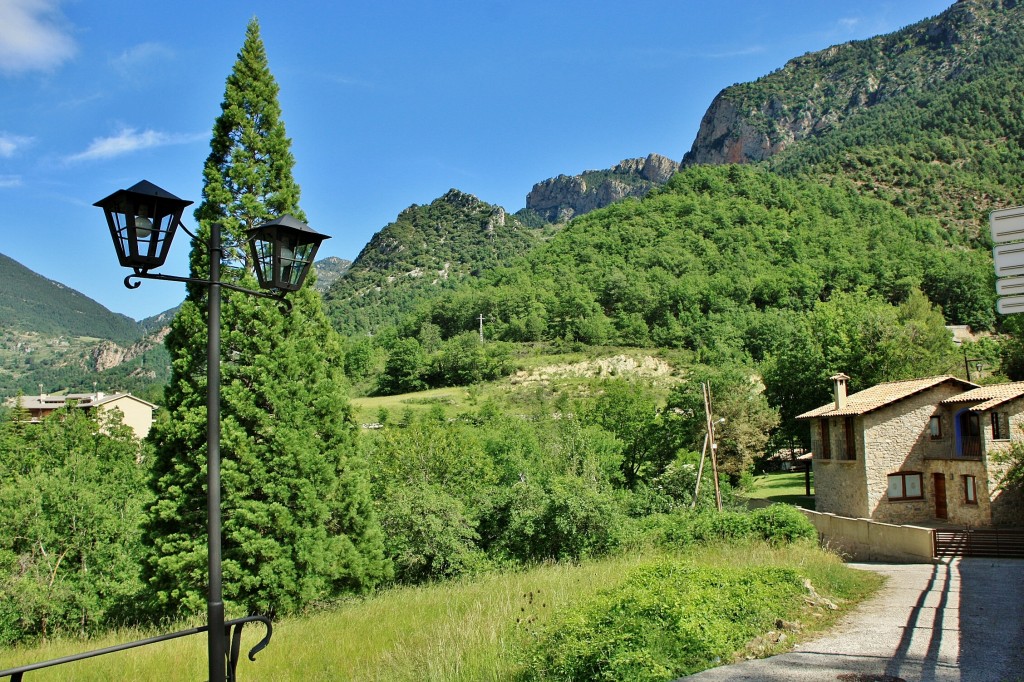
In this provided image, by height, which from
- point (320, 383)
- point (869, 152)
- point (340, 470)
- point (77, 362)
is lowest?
point (340, 470)

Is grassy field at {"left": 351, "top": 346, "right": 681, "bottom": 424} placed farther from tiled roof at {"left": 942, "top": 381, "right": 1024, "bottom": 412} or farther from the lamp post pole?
the lamp post pole

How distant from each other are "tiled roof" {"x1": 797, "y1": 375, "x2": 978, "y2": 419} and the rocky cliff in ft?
395

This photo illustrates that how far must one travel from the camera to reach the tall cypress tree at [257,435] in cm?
1307

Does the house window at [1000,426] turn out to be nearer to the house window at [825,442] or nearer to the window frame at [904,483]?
the window frame at [904,483]

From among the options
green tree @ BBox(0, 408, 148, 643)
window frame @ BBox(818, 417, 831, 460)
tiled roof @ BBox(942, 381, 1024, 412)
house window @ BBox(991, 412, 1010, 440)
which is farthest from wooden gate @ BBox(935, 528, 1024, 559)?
green tree @ BBox(0, 408, 148, 643)

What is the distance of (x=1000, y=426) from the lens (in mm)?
24406

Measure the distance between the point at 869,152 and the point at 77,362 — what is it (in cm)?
15786

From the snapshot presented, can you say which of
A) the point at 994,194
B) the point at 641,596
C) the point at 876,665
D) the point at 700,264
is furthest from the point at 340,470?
the point at 994,194

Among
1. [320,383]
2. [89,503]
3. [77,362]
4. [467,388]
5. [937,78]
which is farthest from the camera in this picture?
[77,362]

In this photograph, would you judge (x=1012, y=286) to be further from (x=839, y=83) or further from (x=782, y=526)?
(x=839, y=83)

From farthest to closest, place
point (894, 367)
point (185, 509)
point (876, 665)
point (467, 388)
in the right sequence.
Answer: point (467, 388) < point (894, 367) < point (185, 509) < point (876, 665)

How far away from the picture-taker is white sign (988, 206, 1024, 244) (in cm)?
619

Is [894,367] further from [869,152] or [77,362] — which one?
[77,362]

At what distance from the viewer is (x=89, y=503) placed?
71.1 ft
